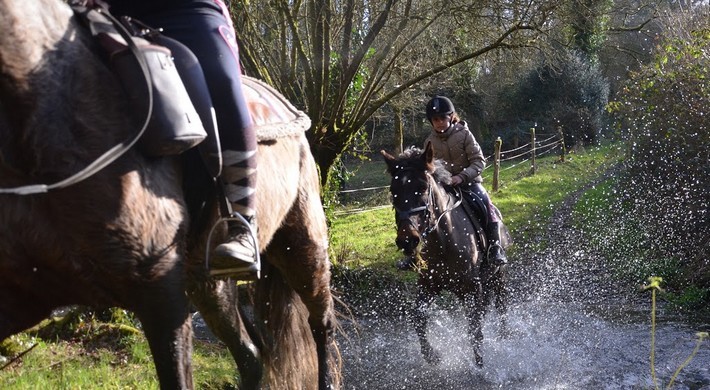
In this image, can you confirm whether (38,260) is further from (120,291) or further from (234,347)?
(234,347)

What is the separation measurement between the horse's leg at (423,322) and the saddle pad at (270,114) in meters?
3.17

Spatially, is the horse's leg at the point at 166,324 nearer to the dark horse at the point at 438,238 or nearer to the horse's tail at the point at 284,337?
the horse's tail at the point at 284,337

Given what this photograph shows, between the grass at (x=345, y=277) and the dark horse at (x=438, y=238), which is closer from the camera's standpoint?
the grass at (x=345, y=277)

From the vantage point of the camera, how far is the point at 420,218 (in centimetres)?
638

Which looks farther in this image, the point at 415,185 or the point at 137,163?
the point at 415,185

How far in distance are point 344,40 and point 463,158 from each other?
118 inches

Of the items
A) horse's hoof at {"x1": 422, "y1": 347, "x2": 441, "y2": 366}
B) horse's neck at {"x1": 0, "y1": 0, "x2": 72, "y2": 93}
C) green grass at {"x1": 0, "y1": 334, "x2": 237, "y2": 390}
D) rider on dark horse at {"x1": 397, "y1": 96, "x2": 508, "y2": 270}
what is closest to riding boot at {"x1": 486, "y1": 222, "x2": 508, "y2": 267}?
rider on dark horse at {"x1": 397, "y1": 96, "x2": 508, "y2": 270}

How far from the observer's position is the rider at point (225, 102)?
3.27 metres

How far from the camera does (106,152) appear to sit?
2.59m

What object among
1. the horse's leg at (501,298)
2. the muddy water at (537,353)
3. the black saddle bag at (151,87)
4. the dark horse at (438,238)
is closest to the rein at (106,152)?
the black saddle bag at (151,87)

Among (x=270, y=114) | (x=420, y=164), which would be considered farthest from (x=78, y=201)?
(x=420, y=164)

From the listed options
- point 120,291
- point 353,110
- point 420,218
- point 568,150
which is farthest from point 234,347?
point 568,150

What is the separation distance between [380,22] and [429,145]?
135 inches

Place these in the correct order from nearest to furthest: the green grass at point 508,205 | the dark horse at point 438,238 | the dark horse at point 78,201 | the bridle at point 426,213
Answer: the dark horse at point 78,201 < the bridle at point 426,213 < the dark horse at point 438,238 < the green grass at point 508,205
